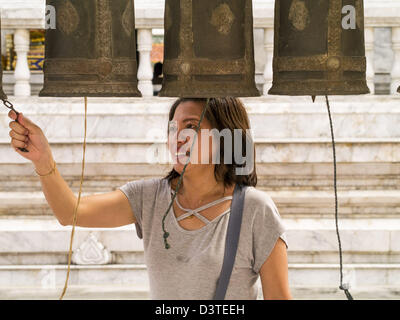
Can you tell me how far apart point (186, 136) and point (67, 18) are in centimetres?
48

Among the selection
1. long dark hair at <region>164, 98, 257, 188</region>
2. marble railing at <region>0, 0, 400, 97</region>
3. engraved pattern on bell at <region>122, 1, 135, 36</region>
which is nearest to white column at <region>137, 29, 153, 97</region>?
marble railing at <region>0, 0, 400, 97</region>

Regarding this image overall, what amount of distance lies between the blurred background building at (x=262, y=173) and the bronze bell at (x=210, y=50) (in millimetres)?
2643

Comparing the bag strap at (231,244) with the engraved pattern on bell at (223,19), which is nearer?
the engraved pattern on bell at (223,19)

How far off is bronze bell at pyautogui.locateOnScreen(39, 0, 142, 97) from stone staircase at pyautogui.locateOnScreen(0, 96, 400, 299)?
2625mm

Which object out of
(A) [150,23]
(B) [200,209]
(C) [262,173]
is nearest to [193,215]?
(B) [200,209]

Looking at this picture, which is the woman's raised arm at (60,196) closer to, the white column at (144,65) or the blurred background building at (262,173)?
the blurred background building at (262,173)

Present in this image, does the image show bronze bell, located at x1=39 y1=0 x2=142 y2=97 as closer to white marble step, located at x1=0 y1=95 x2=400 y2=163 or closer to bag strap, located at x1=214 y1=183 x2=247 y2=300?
bag strap, located at x1=214 y1=183 x2=247 y2=300

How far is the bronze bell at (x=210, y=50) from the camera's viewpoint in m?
1.40

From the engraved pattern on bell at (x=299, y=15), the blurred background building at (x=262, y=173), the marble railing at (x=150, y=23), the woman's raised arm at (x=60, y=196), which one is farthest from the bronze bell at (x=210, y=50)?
the marble railing at (x=150, y=23)

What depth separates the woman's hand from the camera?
1630 millimetres

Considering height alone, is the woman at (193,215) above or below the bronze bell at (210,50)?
below
